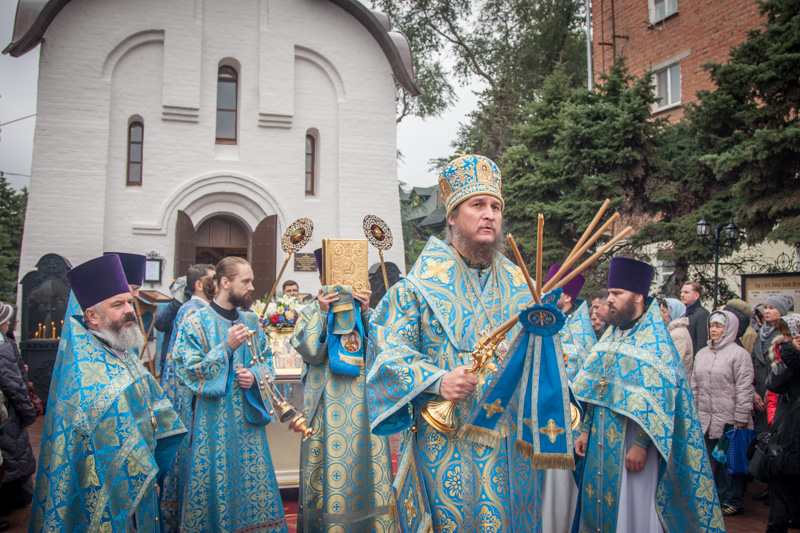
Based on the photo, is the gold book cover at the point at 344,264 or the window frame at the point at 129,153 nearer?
the gold book cover at the point at 344,264

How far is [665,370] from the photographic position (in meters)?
3.81

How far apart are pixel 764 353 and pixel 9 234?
2498cm

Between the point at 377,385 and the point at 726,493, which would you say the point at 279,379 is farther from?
the point at 726,493

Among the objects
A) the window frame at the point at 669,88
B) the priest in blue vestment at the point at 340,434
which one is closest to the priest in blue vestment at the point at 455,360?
the priest in blue vestment at the point at 340,434

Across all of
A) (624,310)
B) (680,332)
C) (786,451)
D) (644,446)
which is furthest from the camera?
(680,332)

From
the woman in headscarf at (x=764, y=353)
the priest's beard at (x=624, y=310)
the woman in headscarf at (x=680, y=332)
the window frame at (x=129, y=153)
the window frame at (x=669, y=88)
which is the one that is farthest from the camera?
the window frame at (x=669, y=88)

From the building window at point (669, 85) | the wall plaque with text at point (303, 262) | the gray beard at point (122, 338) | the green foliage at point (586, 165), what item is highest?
the building window at point (669, 85)

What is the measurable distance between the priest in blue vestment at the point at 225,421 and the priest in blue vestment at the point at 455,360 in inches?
77.1

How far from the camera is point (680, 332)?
21.0 feet

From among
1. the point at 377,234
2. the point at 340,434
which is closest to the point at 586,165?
the point at 377,234

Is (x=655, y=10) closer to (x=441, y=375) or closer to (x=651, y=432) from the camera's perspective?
(x=651, y=432)

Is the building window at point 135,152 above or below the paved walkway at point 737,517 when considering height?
above

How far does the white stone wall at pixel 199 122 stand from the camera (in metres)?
12.9

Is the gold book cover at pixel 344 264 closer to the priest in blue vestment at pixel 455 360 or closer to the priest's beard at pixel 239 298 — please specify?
the priest's beard at pixel 239 298
